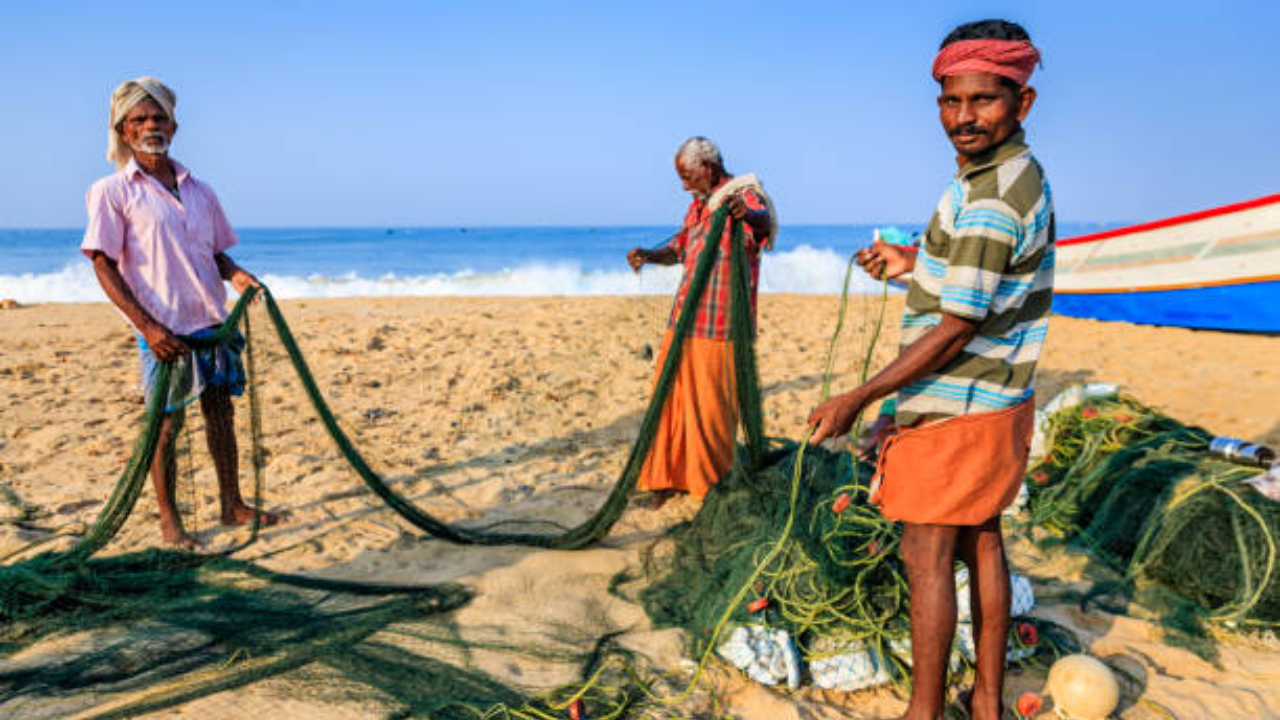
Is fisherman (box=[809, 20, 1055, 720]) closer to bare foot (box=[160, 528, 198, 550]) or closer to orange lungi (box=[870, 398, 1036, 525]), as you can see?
orange lungi (box=[870, 398, 1036, 525])

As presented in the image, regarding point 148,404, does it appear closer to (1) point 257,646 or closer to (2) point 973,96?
(1) point 257,646

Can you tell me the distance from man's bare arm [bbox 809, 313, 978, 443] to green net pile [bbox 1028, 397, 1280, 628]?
1.87 m

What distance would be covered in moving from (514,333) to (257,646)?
6571 millimetres

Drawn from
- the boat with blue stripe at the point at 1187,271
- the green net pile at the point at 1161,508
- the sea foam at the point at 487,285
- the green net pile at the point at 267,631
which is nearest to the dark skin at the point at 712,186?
the green net pile at the point at 267,631

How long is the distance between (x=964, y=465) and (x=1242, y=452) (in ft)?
8.02

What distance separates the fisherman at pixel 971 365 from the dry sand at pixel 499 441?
1.87 ft

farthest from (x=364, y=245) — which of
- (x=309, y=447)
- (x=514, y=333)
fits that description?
(x=309, y=447)

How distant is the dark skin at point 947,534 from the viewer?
1.89m

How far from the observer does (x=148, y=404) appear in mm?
3258

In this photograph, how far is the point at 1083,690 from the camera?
7.48 feet

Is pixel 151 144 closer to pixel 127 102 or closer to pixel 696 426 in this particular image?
pixel 127 102

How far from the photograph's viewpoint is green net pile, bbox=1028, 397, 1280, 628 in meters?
2.95

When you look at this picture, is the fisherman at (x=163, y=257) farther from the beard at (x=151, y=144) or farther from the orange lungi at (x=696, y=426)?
the orange lungi at (x=696, y=426)

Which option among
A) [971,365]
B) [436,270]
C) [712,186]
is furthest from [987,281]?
[436,270]
